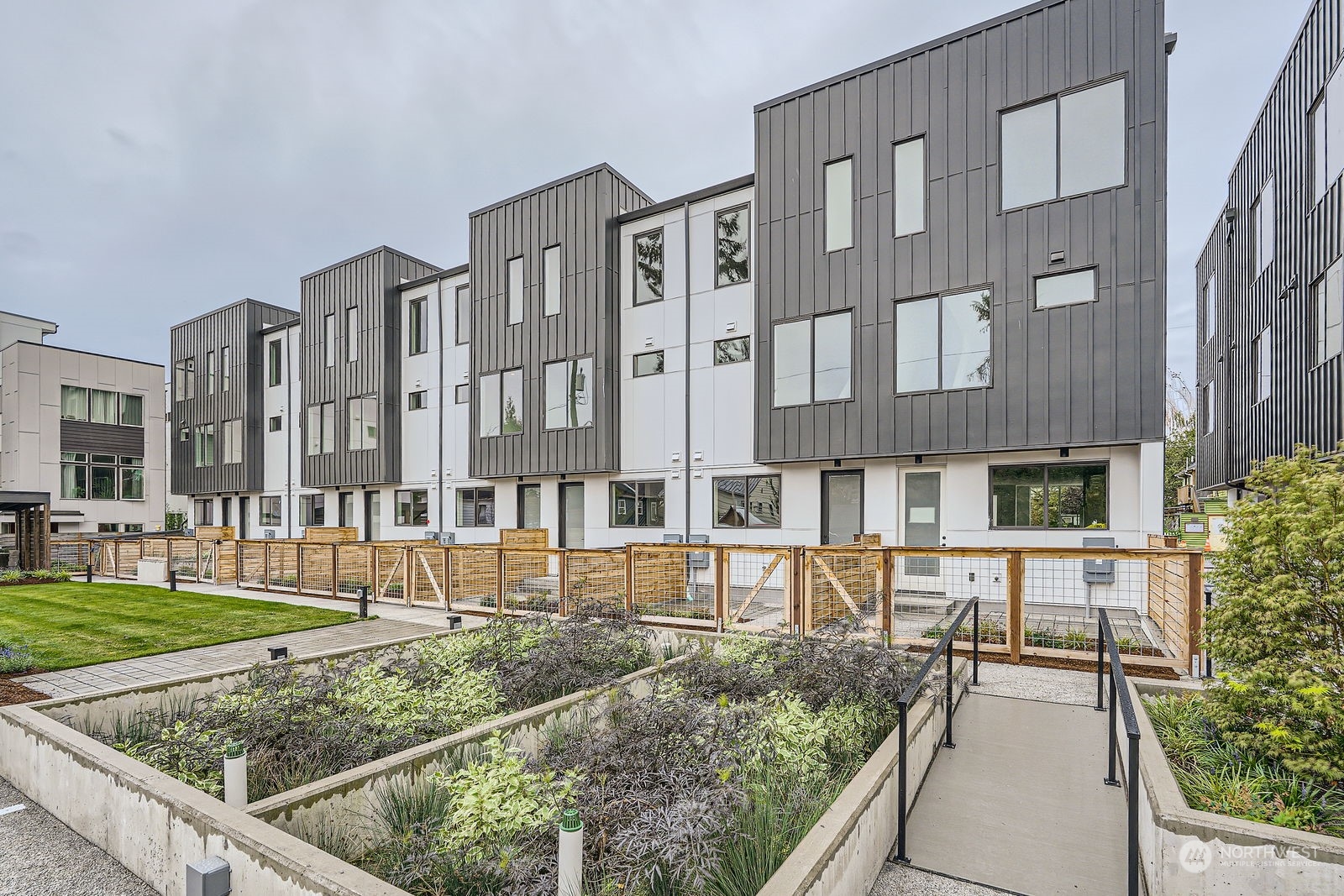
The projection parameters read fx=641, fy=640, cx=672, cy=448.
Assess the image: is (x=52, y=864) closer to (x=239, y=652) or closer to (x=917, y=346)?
(x=239, y=652)

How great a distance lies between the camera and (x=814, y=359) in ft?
39.5

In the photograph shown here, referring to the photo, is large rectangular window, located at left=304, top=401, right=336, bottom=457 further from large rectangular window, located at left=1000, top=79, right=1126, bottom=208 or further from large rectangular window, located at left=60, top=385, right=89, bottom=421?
large rectangular window, located at left=1000, top=79, right=1126, bottom=208

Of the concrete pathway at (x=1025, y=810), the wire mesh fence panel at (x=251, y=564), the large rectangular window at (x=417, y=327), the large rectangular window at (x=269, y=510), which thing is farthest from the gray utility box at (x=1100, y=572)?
the large rectangular window at (x=269, y=510)

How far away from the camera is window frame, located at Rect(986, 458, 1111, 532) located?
9.91 meters

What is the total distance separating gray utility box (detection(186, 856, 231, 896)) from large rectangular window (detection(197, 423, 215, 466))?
27371 mm

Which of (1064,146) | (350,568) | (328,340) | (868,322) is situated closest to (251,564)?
(350,568)

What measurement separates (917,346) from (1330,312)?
8.61m

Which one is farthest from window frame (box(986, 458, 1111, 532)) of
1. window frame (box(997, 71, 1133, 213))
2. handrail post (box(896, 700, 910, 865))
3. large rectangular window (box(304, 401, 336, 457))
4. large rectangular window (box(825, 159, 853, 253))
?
large rectangular window (box(304, 401, 336, 457))

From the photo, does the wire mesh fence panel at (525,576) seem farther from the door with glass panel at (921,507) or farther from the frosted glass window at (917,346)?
the frosted glass window at (917,346)

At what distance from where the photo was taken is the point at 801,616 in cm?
760

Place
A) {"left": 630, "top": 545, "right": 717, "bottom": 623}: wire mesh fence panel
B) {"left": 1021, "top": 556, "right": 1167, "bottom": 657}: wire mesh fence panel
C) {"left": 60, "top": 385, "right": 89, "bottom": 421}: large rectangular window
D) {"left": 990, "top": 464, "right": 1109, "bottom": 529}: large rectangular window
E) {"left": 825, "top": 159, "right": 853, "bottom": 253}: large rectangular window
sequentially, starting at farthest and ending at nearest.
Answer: {"left": 60, "top": 385, "right": 89, "bottom": 421}: large rectangular window < {"left": 825, "top": 159, "right": 853, "bottom": 253}: large rectangular window < {"left": 990, "top": 464, "right": 1109, "bottom": 529}: large rectangular window < {"left": 630, "top": 545, "right": 717, "bottom": 623}: wire mesh fence panel < {"left": 1021, "top": 556, "right": 1167, "bottom": 657}: wire mesh fence panel

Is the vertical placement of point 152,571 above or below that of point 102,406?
below

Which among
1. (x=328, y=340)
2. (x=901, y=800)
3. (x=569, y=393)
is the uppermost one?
(x=328, y=340)

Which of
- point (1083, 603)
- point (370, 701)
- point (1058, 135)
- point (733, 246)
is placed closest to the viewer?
point (370, 701)
